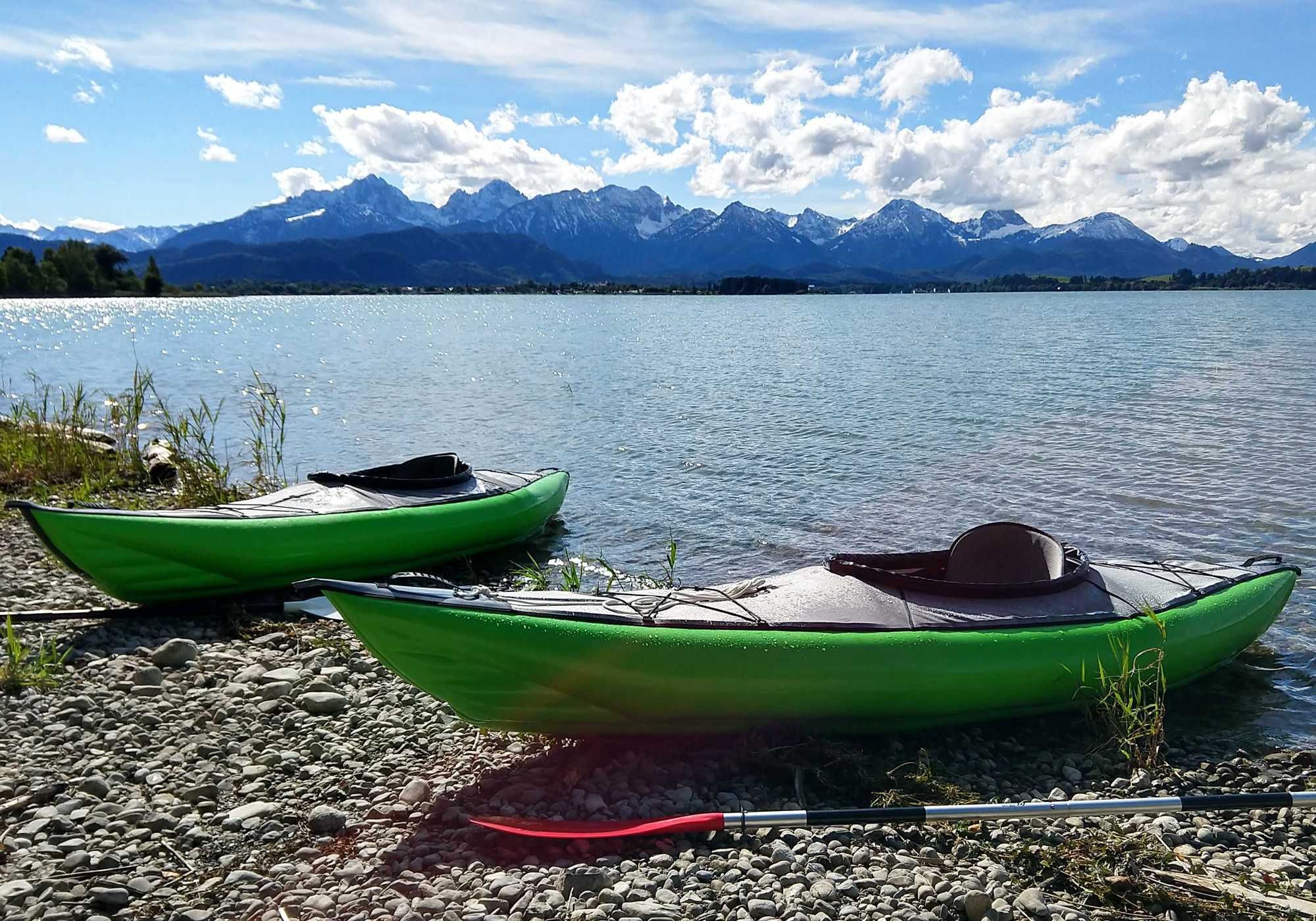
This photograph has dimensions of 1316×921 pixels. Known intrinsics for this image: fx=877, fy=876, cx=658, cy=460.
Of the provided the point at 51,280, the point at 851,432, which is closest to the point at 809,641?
the point at 851,432

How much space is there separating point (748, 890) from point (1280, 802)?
11.8 ft

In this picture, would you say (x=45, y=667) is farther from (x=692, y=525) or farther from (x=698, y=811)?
(x=692, y=525)

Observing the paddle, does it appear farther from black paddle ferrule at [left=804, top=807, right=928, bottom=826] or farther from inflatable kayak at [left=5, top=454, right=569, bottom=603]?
inflatable kayak at [left=5, top=454, right=569, bottom=603]

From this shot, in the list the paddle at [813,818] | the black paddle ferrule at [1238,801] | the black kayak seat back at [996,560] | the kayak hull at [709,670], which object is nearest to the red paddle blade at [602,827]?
the paddle at [813,818]

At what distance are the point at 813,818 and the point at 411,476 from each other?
8595mm

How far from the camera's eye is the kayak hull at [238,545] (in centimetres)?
852

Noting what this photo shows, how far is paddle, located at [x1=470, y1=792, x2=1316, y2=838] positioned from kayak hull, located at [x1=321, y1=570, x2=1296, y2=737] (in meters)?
0.93

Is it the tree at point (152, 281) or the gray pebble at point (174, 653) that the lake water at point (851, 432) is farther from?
the tree at point (152, 281)

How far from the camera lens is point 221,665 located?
7766mm

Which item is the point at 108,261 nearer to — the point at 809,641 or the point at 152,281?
the point at 152,281

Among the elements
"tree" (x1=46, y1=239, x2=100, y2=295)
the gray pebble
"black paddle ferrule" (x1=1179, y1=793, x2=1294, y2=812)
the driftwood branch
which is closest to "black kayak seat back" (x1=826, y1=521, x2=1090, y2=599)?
"black paddle ferrule" (x1=1179, y1=793, x2=1294, y2=812)

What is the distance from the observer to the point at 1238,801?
5.56 metres

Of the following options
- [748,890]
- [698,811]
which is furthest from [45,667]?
[748,890]

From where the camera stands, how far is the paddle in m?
5.20
